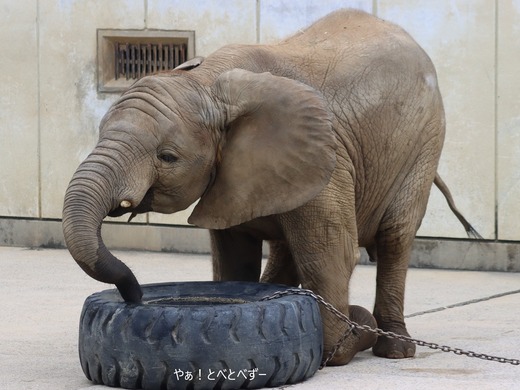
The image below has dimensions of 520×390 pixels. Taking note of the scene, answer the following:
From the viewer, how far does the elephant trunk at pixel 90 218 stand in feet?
19.3

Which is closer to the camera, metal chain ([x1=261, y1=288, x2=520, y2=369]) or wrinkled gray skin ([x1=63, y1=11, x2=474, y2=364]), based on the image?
wrinkled gray skin ([x1=63, y1=11, x2=474, y2=364])

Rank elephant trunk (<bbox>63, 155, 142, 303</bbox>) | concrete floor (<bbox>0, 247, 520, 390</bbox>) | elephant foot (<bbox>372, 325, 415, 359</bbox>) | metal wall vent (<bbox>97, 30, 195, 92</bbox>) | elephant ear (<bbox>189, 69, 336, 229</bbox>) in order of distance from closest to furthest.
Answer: elephant trunk (<bbox>63, 155, 142, 303</bbox>), elephant ear (<bbox>189, 69, 336, 229</bbox>), concrete floor (<bbox>0, 247, 520, 390</bbox>), elephant foot (<bbox>372, 325, 415, 359</bbox>), metal wall vent (<bbox>97, 30, 195, 92</bbox>)

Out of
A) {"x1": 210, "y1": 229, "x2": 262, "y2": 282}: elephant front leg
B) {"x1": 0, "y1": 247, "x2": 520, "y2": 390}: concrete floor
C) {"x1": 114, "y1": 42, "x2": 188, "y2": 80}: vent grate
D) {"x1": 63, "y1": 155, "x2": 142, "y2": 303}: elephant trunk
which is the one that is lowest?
{"x1": 0, "y1": 247, "x2": 520, "y2": 390}: concrete floor

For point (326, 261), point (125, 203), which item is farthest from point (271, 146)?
point (125, 203)

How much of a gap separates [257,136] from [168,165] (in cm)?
47

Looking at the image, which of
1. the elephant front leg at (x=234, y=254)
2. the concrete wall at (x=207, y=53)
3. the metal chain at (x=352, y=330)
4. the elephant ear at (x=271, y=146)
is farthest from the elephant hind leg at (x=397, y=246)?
the concrete wall at (x=207, y=53)

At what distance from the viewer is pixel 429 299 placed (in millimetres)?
9750

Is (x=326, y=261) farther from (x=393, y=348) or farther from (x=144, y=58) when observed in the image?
(x=144, y=58)

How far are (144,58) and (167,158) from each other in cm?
564

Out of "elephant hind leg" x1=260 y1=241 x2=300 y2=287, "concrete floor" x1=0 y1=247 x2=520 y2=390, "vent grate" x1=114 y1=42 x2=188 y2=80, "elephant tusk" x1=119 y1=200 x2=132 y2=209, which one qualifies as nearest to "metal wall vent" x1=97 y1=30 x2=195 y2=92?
"vent grate" x1=114 y1=42 x2=188 y2=80

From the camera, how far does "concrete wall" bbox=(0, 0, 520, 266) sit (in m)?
10.9

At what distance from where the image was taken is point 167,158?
6.38 meters

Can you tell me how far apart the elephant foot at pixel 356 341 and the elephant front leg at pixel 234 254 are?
1.90ft

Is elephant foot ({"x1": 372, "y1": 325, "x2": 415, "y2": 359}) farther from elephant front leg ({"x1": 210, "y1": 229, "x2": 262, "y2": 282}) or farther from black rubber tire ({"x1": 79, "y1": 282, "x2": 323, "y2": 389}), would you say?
black rubber tire ({"x1": 79, "y1": 282, "x2": 323, "y2": 389})
